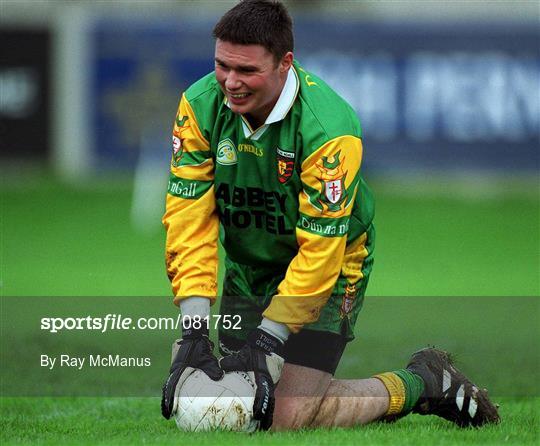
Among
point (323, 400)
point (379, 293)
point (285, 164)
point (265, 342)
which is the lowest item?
point (379, 293)

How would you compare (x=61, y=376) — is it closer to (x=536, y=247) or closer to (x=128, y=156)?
(x=536, y=247)

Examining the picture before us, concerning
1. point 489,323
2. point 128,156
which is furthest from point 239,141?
point 128,156

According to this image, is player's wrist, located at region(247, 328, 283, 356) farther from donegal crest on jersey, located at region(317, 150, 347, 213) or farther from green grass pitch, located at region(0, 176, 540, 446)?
donegal crest on jersey, located at region(317, 150, 347, 213)

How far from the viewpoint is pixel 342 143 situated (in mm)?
5734

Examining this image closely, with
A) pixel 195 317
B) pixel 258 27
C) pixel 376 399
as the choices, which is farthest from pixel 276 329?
pixel 258 27

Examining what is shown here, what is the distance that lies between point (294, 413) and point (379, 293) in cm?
513

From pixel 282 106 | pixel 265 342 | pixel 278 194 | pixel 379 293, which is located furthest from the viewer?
pixel 379 293

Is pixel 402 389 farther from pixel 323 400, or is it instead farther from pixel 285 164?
pixel 285 164

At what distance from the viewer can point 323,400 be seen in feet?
19.5

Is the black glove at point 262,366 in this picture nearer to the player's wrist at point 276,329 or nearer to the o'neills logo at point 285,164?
the player's wrist at point 276,329

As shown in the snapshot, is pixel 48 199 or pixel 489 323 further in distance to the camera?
pixel 48 199

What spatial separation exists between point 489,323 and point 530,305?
0.91 metres

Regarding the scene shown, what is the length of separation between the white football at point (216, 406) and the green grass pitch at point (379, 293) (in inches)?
3.5

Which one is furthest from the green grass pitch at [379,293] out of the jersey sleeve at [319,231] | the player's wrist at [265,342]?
the jersey sleeve at [319,231]
